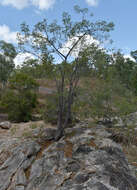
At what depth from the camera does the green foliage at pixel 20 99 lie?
49.9 ft

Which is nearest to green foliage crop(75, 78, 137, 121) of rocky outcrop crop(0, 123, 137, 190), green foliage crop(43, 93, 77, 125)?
rocky outcrop crop(0, 123, 137, 190)

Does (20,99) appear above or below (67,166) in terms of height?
above

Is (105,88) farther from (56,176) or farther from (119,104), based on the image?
(56,176)

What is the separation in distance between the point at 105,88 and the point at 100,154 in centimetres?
319

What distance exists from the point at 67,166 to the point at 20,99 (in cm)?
1162

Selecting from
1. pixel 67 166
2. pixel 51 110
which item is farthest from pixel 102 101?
pixel 51 110

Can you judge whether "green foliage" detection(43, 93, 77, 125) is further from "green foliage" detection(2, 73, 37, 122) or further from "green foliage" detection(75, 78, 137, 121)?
"green foliage" detection(2, 73, 37, 122)

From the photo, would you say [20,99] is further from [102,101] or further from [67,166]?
[67,166]

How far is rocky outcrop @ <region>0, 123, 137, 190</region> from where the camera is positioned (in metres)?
3.95

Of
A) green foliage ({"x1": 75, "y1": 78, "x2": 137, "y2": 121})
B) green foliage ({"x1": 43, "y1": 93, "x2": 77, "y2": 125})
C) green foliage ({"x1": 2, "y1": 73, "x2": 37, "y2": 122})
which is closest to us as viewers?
green foliage ({"x1": 75, "y1": 78, "x2": 137, "y2": 121})

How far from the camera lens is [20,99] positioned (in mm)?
15305

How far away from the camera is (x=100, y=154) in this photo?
514 centimetres

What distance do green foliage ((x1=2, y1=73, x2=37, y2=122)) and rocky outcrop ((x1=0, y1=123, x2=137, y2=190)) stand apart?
855cm

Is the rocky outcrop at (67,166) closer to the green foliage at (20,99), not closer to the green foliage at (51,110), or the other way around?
the green foliage at (51,110)
